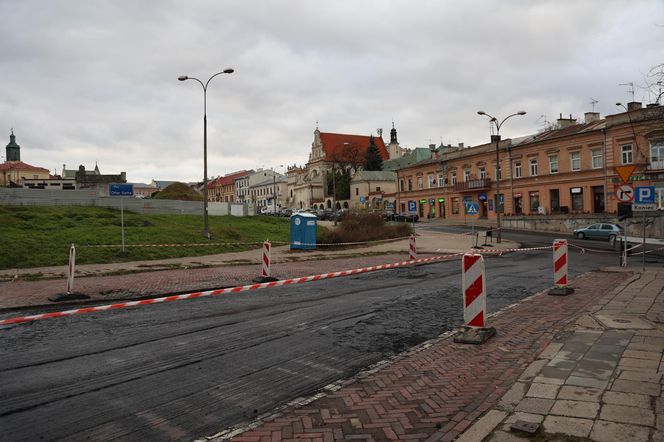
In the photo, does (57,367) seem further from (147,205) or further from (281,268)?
(147,205)

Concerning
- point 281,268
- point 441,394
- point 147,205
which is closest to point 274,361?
point 441,394

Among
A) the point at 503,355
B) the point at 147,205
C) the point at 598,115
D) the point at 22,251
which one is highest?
the point at 598,115

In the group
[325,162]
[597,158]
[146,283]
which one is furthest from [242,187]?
[146,283]

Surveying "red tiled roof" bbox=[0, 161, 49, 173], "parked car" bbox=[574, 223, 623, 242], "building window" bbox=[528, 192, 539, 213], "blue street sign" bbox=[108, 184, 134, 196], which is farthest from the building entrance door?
"red tiled roof" bbox=[0, 161, 49, 173]

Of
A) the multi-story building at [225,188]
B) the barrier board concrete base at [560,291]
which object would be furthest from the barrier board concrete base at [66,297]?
the multi-story building at [225,188]

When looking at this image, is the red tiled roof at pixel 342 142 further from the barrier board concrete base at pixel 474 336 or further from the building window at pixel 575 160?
the barrier board concrete base at pixel 474 336

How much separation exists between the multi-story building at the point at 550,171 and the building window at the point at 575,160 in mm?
94

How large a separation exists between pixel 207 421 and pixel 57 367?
2684mm

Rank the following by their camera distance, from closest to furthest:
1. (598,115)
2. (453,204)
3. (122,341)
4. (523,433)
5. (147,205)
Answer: (523,433), (122,341), (147,205), (598,115), (453,204)

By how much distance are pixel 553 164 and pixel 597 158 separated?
488 cm

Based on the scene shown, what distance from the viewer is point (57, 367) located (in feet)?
19.1

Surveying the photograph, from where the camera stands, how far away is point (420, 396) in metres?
4.81

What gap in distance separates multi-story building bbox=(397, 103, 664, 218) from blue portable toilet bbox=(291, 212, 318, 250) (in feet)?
56.0

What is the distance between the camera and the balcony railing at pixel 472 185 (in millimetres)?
55375
